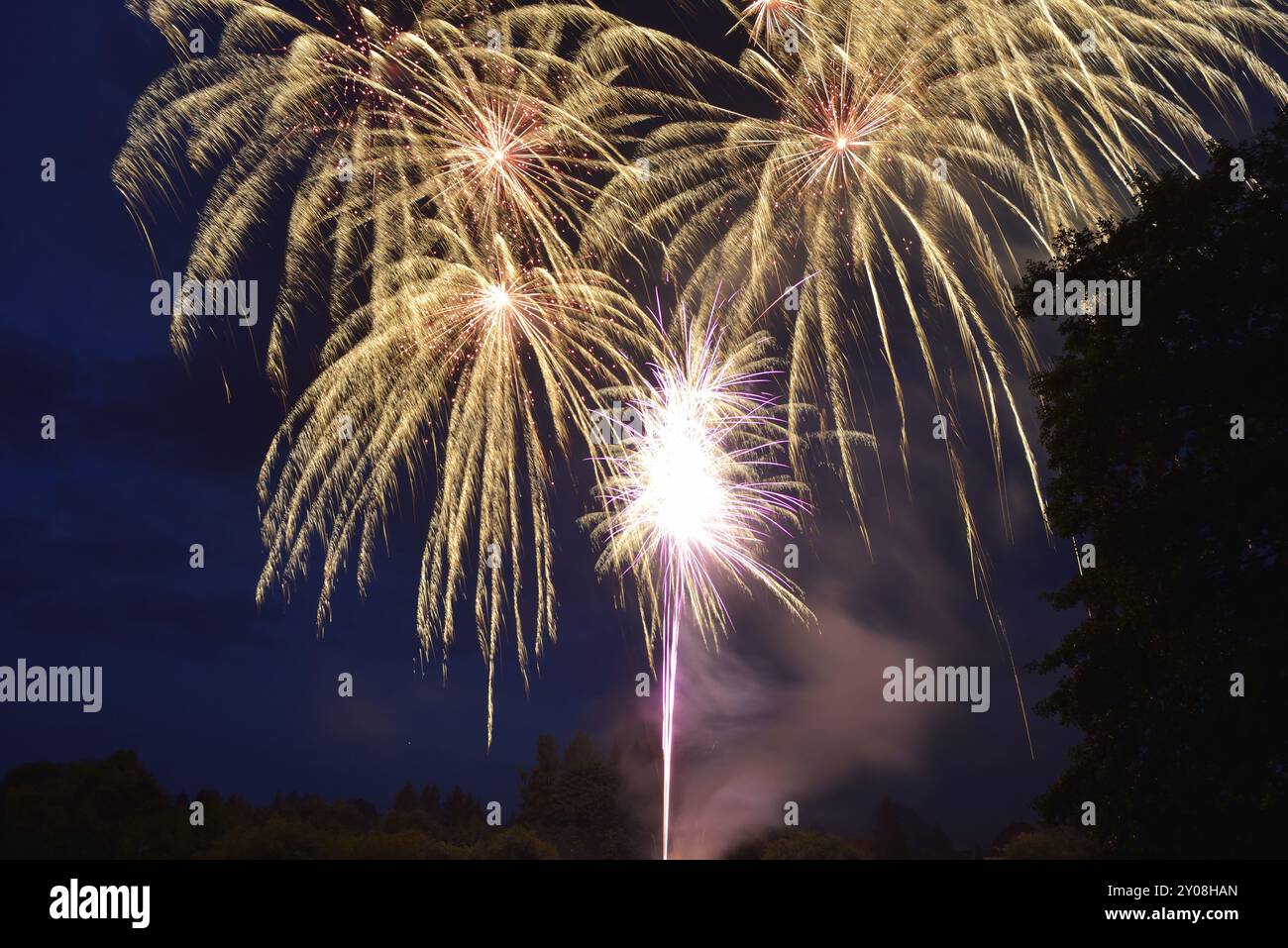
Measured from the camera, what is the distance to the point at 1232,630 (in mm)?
16391

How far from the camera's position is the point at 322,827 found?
157ft

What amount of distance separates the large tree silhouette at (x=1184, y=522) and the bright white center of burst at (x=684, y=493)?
8006 millimetres

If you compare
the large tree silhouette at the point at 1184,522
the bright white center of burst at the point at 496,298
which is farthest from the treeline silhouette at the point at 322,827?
the bright white center of burst at the point at 496,298

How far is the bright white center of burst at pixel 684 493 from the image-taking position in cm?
2339

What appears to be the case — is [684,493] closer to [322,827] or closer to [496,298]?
[496,298]

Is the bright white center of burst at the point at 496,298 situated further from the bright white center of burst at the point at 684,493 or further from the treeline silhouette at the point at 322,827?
the treeline silhouette at the point at 322,827

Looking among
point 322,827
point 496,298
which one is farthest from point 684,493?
point 322,827

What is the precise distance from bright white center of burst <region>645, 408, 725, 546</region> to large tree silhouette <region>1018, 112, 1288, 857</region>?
8.01m

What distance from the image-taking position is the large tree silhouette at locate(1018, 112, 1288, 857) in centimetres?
1658

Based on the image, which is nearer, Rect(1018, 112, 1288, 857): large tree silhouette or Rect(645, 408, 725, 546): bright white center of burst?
Rect(1018, 112, 1288, 857): large tree silhouette

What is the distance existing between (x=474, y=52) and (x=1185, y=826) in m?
19.7

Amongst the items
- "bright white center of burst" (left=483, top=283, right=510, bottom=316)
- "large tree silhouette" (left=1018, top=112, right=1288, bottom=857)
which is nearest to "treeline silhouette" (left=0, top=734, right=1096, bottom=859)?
"large tree silhouette" (left=1018, top=112, right=1288, bottom=857)

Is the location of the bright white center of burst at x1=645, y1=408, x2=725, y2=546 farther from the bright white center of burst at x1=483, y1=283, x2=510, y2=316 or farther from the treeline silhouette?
the treeline silhouette
